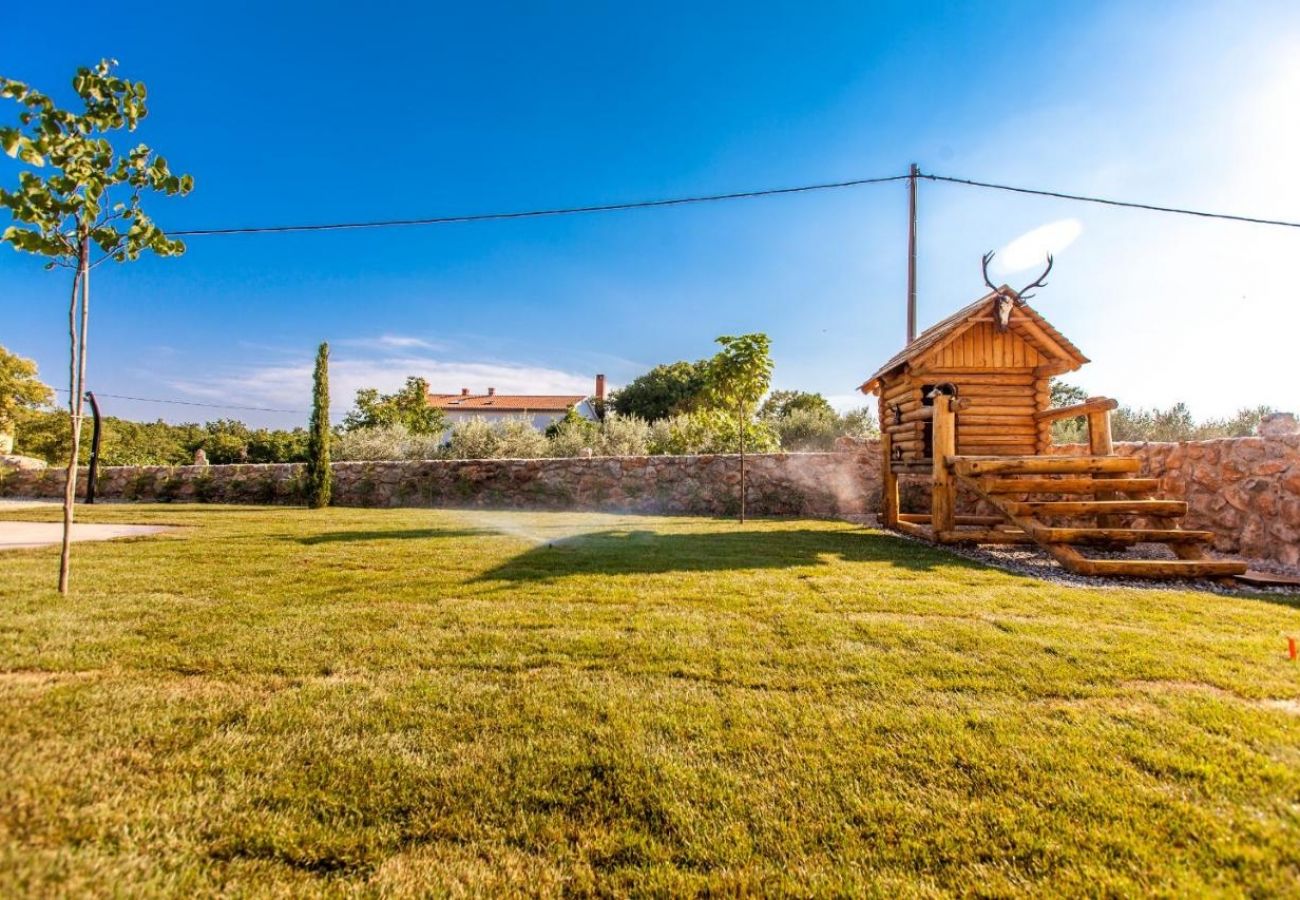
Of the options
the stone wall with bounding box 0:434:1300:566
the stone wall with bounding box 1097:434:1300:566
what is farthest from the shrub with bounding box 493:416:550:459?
the stone wall with bounding box 1097:434:1300:566

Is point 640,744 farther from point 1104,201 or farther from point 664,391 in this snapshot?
point 664,391

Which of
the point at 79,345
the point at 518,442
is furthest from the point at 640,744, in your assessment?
the point at 518,442

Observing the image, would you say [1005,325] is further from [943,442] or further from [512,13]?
[512,13]

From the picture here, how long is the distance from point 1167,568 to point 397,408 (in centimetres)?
3736

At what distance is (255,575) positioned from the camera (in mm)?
4734

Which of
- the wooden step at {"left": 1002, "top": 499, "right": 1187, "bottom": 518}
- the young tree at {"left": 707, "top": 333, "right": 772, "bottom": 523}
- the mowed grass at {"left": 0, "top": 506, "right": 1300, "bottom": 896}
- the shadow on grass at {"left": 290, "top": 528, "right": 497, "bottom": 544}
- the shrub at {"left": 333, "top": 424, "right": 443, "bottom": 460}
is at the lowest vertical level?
the mowed grass at {"left": 0, "top": 506, "right": 1300, "bottom": 896}

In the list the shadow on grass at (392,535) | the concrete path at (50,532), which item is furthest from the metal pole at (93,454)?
the shadow on grass at (392,535)

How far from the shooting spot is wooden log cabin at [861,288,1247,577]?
21.0 feet

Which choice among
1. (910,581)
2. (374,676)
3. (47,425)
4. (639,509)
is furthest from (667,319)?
(47,425)

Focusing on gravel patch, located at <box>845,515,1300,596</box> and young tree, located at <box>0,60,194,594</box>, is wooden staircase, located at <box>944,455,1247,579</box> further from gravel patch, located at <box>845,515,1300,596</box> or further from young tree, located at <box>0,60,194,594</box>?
young tree, located at <box>0,60,194,594</box>

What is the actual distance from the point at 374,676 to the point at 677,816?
5.90ft

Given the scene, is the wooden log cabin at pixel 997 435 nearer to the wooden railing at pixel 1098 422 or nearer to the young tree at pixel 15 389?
the wooden railing at pixel 1098 422

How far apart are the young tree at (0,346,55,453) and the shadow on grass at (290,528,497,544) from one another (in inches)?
737

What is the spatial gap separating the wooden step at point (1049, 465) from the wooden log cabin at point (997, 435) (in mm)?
13
